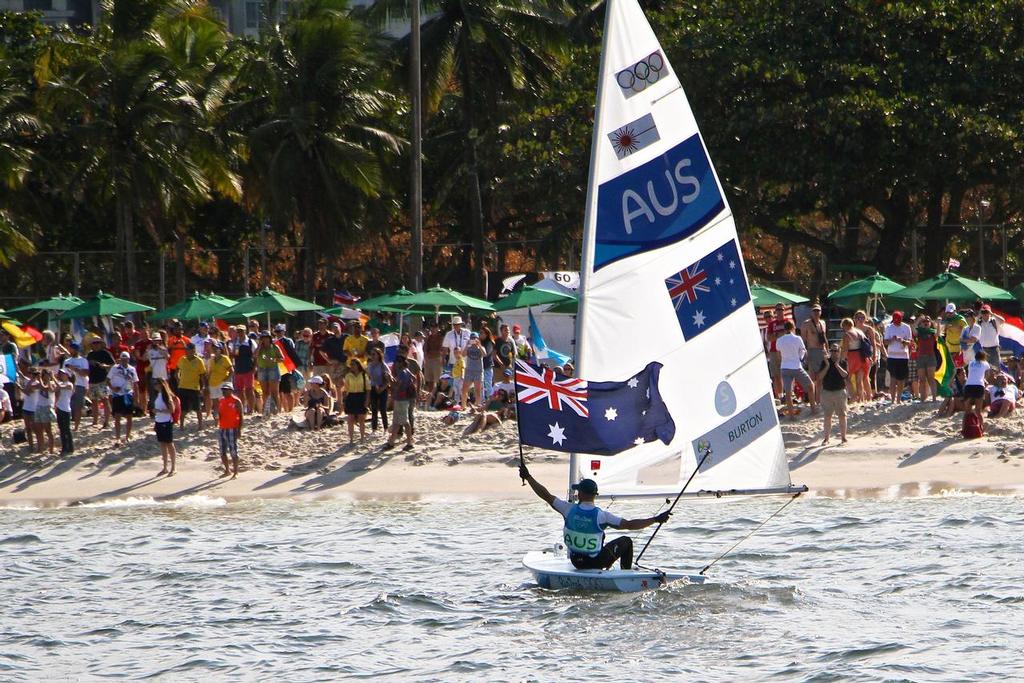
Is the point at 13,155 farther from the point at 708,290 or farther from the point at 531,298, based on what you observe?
the point at 708,290

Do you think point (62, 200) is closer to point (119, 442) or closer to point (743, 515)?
point (119, 442)

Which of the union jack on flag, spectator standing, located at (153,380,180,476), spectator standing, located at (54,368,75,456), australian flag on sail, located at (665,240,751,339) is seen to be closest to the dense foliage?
spectator standing, located at (54,368,75,456)

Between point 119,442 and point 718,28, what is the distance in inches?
758

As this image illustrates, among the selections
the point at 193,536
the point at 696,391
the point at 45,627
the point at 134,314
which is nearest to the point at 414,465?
the point at 193,536

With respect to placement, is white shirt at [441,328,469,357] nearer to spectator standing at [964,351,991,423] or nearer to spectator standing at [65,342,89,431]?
spectator standing at [65,342,89,431]

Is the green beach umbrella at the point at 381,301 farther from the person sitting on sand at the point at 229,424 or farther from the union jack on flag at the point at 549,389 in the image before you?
the union jack on flag at the point at 549,389

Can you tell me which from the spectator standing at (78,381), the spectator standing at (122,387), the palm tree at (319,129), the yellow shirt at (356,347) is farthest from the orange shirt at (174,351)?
the palm tree at (319,129)

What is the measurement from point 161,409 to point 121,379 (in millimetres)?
2121

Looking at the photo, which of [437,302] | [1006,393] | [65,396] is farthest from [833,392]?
[65,396]

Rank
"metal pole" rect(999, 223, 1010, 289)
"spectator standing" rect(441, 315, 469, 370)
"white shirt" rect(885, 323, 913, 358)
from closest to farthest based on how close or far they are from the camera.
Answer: "white shirt" rect(885, 323, 913, 358) < "spectator standing" rect(441, 315, 469, 370) < "metal pole" rect(999, 223, 1010, 289)

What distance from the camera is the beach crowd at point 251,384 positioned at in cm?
2512

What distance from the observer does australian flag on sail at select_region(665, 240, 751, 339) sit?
577 inches

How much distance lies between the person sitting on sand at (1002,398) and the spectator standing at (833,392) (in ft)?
8.35

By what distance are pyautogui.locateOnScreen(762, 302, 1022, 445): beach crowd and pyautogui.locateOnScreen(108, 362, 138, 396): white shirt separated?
10989mm
